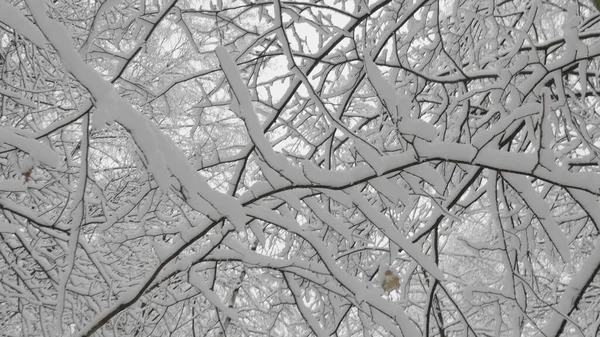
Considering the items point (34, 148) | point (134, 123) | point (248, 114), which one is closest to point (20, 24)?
point (34, 148)

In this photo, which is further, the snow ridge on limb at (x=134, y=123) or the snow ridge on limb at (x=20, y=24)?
the snow ridge on limb at (x=20, y=24)

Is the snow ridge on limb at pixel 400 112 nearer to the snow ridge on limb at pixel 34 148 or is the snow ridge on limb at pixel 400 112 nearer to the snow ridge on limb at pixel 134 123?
the snow ridge on limb at pixel 134 123

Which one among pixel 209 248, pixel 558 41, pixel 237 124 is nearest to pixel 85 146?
pixel 209 248

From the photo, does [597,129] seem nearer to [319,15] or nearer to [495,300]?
[495,300]

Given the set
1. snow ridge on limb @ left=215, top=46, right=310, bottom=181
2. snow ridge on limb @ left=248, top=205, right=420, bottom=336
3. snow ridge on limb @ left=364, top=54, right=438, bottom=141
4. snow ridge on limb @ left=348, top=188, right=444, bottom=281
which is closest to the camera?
snow ridge on limb @ left=215, top=46, right=310, bottom=181

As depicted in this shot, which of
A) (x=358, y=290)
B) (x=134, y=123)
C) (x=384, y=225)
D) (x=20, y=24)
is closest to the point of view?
(x=134, y=123)

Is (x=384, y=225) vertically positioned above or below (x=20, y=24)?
below

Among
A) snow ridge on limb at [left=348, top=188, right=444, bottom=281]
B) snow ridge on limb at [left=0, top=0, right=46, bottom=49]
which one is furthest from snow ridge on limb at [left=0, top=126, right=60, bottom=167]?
snow ridge on limb at [left=348, top=188, right=444, bottom=281]

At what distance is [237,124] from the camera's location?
21.8ft

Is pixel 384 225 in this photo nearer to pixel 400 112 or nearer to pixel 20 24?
pixel 400 112

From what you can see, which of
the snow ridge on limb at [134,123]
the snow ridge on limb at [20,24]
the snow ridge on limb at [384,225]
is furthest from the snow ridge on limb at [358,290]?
the snow ridge on limb at [20,24]

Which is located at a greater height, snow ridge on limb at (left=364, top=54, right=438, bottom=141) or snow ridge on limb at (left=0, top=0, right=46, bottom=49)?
snow ridge on limb at (left=0, top=0, right=46, bottom=49)

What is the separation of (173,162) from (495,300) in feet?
4.67

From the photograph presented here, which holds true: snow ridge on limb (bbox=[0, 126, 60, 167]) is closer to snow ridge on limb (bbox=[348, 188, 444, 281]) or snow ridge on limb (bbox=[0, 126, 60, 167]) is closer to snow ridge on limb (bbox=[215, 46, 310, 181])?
snow ridge on limb (bbox=[215, 46, 310, 181])
